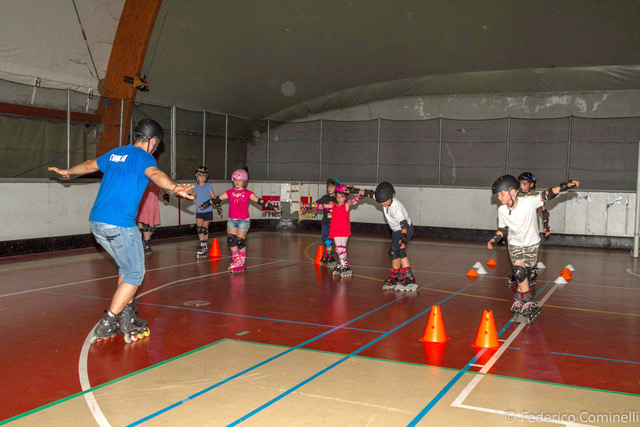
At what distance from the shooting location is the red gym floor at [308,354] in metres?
4.62

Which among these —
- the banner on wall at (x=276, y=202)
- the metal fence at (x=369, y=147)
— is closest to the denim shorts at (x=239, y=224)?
the metal fence at (x=369, y=147)

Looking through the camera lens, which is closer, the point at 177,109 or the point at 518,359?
the point at 518,359

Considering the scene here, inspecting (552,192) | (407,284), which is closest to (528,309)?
(552,192)

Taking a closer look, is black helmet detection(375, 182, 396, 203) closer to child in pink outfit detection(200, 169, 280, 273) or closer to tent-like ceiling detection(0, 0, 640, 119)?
child in pink outfit detection(200, 169, 280, 273)

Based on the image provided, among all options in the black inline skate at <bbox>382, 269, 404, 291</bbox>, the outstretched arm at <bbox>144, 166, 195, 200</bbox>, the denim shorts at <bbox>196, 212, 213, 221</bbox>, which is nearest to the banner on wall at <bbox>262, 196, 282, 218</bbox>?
the denim shorts at <bbox>196, 212, 213, 221</bbox>

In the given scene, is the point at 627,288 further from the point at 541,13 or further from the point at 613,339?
the point at 541,13

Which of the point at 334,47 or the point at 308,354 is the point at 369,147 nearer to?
the point at 334,47

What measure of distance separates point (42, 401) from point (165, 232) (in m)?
13.7

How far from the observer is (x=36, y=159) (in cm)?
1482

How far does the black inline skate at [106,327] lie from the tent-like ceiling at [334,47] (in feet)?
31.4

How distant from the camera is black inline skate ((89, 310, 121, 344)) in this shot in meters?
6.54

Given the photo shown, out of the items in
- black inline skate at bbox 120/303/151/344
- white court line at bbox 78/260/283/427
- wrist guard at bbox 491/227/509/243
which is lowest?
white court line at bbox 78/260/283/427

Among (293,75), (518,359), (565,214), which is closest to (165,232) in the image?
(293,75)

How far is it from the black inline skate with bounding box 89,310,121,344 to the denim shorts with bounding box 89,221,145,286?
1.53 ft
